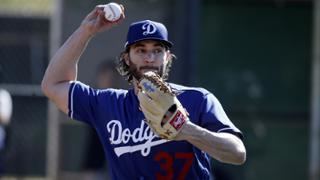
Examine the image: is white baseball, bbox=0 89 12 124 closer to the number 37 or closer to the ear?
the ear

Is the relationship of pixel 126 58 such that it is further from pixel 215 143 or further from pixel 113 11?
pixel 215 143

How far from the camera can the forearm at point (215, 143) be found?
3.79 meters

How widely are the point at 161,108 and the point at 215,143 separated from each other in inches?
11.1

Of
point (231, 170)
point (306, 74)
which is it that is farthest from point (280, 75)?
point (231, 170)

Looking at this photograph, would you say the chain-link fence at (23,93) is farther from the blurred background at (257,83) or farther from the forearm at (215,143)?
the forearm at (215,143)

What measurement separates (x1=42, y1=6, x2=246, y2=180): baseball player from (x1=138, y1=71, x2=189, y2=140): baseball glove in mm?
199

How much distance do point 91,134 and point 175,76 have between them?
112 cm

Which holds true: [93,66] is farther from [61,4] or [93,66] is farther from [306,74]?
[306,74]

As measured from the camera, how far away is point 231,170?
977cm

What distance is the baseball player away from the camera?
4.30m

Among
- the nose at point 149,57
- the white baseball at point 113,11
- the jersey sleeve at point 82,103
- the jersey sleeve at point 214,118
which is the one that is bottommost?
the jersey sleeve at point 82,103

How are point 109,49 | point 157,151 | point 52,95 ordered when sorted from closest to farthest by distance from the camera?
point 157,151 < point 52,95 < point 109,49

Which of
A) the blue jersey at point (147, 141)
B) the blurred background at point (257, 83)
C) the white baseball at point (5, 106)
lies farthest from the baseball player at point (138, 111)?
the blurred background at point (257, 83)

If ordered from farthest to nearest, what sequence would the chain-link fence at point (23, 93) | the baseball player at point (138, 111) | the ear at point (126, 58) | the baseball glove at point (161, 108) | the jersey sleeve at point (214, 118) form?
1. the chain-link fence at point (23, 93)
2. the ear at point (126, 58)
3. the baseball player at point (138, 111)
4. the jersey sleeve at point (214, 118)
5. the baseball glove at point (161, 108)
